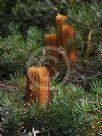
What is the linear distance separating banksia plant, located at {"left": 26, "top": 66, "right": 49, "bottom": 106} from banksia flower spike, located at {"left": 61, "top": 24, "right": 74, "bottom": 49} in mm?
479

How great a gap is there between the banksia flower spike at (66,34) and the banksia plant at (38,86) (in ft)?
1.57

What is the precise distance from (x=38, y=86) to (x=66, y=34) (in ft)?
1.78

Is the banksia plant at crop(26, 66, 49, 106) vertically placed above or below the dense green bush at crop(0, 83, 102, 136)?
above

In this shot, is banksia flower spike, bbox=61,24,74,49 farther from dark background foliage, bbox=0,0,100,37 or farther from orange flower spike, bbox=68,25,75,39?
dark background foliage, bbox=0,0,100,37

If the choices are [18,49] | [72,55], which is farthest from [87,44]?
[18,49]

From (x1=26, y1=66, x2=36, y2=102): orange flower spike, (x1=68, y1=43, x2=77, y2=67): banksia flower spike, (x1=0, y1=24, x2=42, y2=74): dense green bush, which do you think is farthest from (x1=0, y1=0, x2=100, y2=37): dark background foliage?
(x1=26, y1=66, x2=36, y2=102): orange flower spike

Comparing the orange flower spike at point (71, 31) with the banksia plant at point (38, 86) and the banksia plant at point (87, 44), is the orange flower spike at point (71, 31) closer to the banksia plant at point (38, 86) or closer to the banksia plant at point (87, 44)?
the banksia plant at point (87, 44)

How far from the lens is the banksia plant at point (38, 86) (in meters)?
1.92

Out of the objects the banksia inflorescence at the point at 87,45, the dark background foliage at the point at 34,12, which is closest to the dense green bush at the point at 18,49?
the banksia inflorescence at the point at 87,45

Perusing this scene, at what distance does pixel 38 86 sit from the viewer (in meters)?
1.93

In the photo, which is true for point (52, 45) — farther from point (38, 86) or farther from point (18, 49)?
point (38, 86)

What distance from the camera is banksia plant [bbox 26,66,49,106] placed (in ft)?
6.31

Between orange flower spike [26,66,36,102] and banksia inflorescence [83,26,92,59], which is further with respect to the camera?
banksia inflorescence [83,26,92,59]

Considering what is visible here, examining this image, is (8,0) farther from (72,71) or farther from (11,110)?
(11,110)
